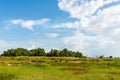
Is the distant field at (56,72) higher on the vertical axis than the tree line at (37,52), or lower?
lower

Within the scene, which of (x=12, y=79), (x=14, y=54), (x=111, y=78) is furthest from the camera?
(x=14, y=54)

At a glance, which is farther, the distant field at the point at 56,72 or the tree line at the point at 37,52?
the tree line at the point at 37,52

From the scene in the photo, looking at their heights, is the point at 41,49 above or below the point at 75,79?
above

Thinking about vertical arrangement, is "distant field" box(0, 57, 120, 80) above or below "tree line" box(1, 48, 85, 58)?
below

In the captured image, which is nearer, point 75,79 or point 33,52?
point 75,79

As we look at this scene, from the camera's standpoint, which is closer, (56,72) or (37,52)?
(56,72)

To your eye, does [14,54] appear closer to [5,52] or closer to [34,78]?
[5,52]

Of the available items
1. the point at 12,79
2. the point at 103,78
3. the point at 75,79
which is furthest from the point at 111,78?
the point at 12,79

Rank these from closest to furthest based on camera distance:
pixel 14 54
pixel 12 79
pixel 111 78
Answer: pixel 12 79, pixel 111 78, pixel 14 54

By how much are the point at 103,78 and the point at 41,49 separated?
96618 mm

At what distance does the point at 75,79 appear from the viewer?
38031mm

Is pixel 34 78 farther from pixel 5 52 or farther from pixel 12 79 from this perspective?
pixel 5 52

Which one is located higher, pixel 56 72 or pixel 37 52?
pixel 37 52

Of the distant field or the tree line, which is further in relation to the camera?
the tree line
